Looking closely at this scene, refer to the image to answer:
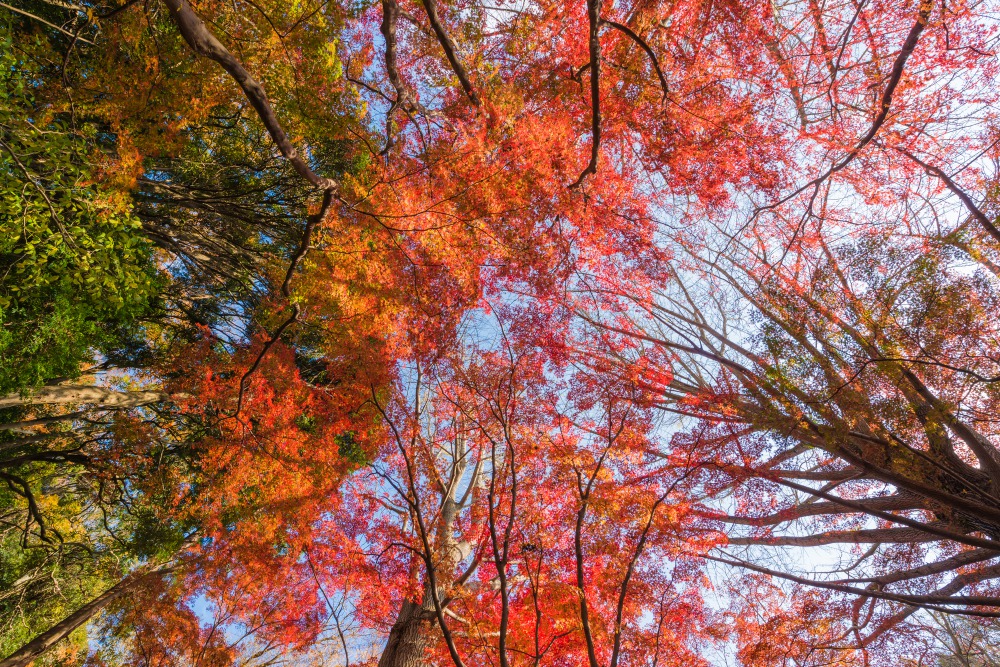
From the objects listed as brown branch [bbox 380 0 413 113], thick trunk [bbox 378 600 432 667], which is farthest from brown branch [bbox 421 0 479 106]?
thick trunk [bbox 378 600 432 667]

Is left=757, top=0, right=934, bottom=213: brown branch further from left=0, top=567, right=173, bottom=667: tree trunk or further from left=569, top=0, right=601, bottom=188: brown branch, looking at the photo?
left=0, top=567, right=173, bottom=667: tree trunk

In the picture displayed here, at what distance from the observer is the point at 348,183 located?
A: 6895mm

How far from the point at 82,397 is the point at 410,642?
5.47 m

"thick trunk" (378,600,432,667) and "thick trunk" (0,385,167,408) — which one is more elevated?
"thick trunk" (0,385,167,408)

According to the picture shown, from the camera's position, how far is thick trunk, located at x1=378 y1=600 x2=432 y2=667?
6004 mm

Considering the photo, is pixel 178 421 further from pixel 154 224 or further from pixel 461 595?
pixel 461 595

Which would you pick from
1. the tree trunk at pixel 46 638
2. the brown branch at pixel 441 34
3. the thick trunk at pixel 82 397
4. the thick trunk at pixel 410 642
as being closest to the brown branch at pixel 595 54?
the brown branch at pixel 441 34

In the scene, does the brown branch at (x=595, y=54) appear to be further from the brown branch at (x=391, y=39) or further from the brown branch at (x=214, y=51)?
the brown branch at (x=214, y=51)

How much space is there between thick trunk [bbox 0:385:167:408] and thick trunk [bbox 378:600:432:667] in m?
4.93

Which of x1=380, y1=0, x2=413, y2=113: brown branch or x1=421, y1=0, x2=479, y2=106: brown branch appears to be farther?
x1=380, y1=0, x2=413, y2=113: brown branch

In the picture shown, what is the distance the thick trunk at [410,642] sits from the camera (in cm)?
600

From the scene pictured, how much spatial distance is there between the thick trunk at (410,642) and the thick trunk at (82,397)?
493 centimetres

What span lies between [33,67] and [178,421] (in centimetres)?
539

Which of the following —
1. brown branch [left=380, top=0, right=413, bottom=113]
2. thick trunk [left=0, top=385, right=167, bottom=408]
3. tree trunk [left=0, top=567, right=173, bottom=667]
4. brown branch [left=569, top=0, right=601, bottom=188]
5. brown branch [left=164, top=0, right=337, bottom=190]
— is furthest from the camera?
thick trunk [left=0, top=385, right=167, bottom=408]
